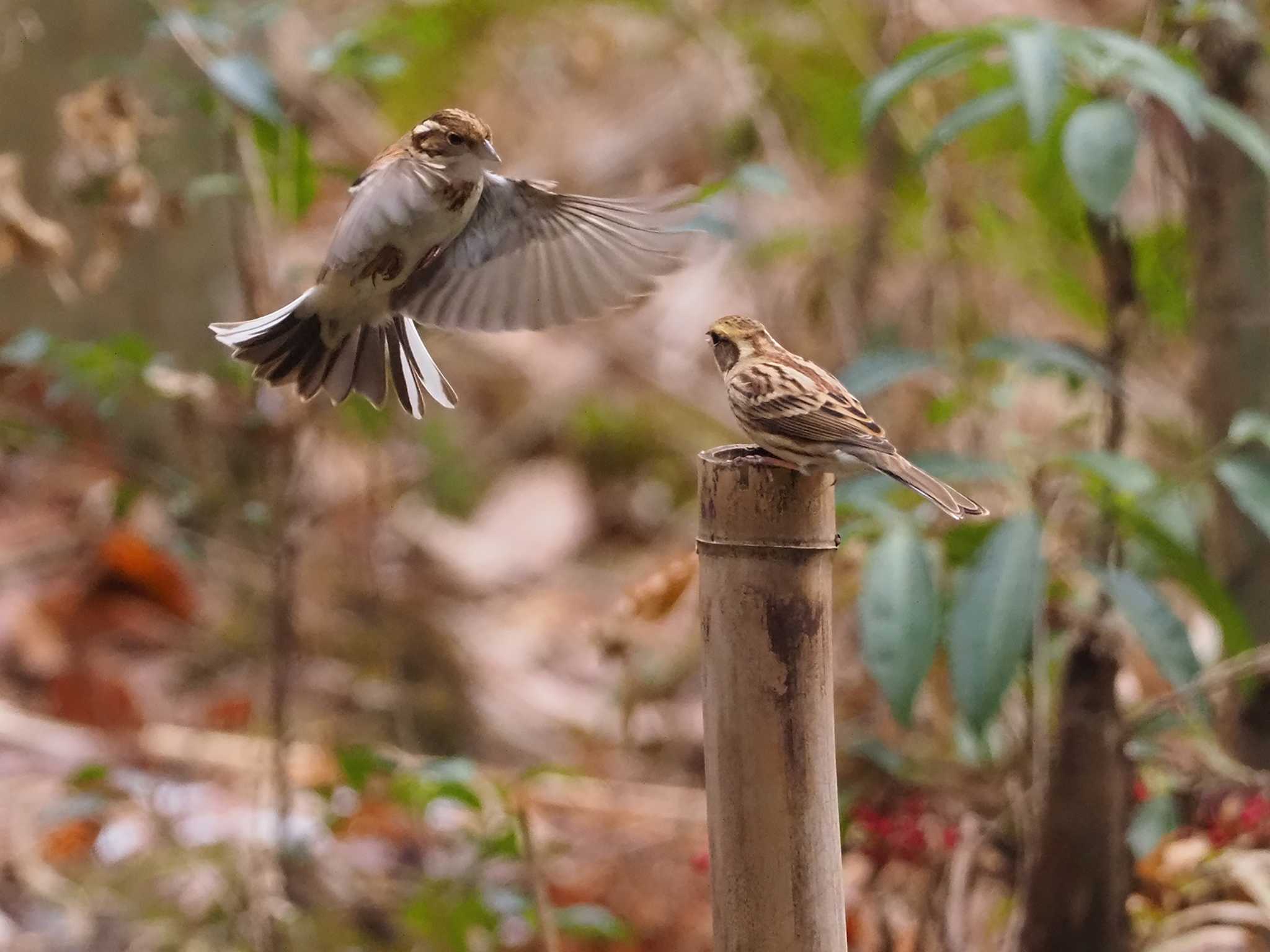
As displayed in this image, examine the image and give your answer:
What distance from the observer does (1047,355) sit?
5.48ft

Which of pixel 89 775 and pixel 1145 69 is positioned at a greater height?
pixel 1145 69

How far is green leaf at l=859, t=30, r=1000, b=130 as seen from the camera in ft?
5.26

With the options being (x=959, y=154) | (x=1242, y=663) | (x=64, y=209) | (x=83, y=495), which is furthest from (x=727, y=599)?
(x=83, y=495)

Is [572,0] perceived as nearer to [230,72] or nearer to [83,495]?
[230,72]

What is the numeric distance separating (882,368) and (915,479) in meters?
0.60

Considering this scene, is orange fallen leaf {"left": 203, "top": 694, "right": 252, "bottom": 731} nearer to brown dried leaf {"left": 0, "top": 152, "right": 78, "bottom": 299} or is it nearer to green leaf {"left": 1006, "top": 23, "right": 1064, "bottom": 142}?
brown dried leaf {"left": 0, "top": 152, "right": 78, "bottom": 299}

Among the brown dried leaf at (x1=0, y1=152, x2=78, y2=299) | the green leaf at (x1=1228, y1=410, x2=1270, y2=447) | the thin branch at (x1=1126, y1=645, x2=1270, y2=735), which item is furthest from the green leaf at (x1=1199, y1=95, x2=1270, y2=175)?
the brown dried leaf at (x1=0, y1=152, x2=78, y2=299)

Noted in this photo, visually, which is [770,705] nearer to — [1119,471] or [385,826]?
[1119,471]

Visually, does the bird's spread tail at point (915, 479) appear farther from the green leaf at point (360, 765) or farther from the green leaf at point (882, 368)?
the green leaf at point (360, 765)

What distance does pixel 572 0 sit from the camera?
3156mm

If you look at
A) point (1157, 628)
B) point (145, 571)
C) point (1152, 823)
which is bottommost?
point (1152, 823)

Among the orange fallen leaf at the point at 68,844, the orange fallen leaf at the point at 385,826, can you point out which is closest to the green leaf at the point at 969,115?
the orange fallen leaf at the point at 385,826

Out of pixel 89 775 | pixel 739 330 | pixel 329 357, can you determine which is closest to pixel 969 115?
pixel 739 330

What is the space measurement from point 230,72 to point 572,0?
164 cm
